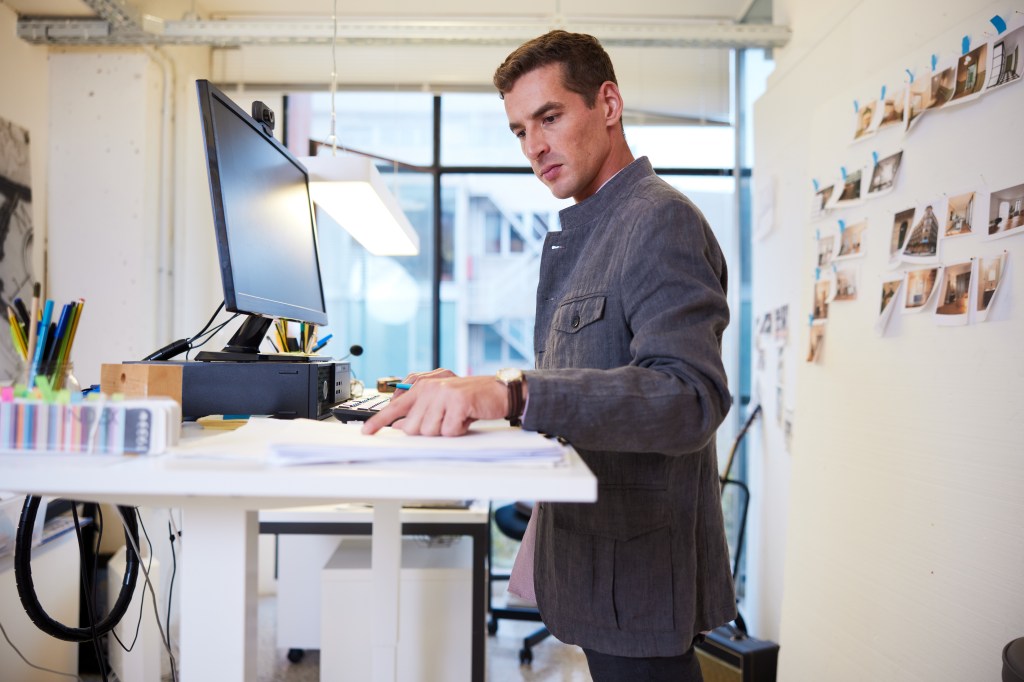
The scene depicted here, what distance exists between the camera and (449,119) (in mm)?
3723

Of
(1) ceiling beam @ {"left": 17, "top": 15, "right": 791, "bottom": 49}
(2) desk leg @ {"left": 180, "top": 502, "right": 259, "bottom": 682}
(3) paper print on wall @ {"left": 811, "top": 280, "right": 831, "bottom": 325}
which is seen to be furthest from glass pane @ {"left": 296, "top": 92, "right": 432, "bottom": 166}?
(2) desk leg @ {"left": 180, "top": 502, "right": 259, "bottom": 682}

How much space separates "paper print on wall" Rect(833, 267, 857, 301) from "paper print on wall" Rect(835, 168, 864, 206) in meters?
0.20

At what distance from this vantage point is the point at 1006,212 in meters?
1.39

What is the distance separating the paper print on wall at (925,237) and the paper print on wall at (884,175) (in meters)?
0.17

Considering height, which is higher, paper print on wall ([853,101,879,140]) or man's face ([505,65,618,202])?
paper print on wall ([853,101,879,140])

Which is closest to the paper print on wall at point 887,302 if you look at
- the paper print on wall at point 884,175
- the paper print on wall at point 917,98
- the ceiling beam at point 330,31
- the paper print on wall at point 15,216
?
the paper print on wall at point 884,175

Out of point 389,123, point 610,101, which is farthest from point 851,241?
point 389,123

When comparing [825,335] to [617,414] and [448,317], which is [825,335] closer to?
[617,414]

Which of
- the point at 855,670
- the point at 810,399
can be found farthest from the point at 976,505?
the point at 810,399

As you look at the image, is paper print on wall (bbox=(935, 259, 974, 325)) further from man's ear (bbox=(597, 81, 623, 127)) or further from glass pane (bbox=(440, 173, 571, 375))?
glass pane (bbox=(440, 173, 571, 375))

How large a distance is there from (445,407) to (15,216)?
8.56 ft

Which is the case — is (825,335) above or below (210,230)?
below

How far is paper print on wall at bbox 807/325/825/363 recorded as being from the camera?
7.04 ft

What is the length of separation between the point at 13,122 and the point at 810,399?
3.03 meters
